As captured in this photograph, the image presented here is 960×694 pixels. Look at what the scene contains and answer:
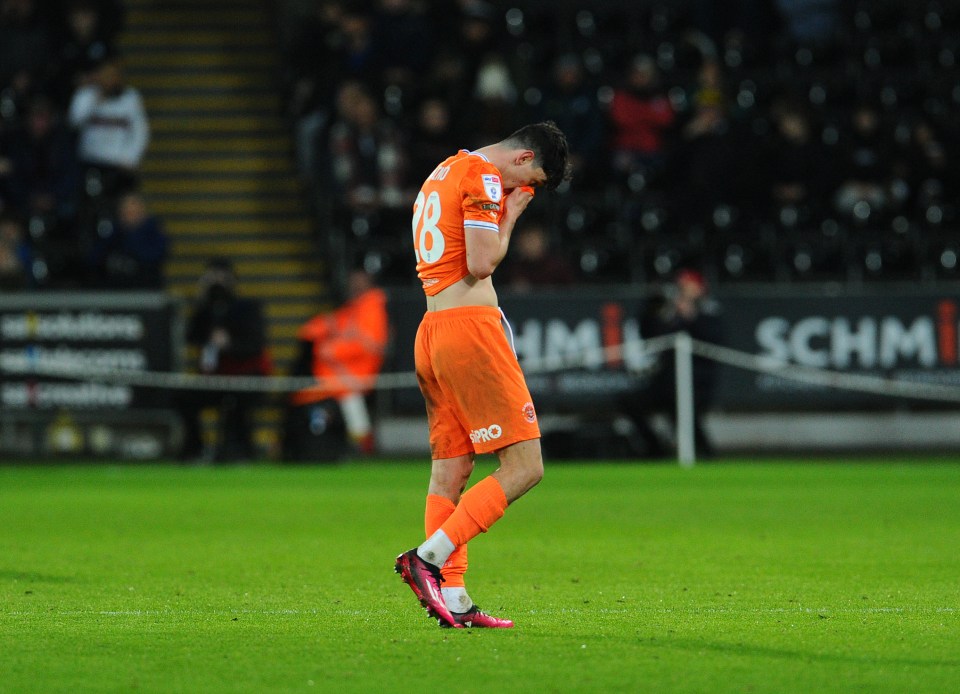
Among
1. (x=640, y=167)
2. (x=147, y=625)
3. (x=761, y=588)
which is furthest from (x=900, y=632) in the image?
(x=640, y=167)

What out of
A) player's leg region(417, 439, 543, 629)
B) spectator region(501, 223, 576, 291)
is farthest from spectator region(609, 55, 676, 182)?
player's leg region(417, 439, 543, 629)

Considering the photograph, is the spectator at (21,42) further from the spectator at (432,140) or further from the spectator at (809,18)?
the spectator at (809,18)

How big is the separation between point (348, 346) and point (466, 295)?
1242 centimetres

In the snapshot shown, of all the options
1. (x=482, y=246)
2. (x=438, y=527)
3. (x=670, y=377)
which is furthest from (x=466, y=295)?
(x=670, y=377)

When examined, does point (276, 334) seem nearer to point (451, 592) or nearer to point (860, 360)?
point (860, 360)

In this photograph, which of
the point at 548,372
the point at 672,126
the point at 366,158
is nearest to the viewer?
the point at 548,372

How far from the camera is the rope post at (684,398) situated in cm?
1884

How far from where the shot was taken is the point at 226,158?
934 inches

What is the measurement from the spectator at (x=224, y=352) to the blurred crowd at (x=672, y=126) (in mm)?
2613

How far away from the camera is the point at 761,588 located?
325 inches

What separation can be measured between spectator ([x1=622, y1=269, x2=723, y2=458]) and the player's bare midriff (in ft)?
40.0

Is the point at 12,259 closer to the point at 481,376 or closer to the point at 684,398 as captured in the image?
the point at 684,398

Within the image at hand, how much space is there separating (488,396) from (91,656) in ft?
6.06

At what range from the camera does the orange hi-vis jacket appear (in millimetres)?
19141
